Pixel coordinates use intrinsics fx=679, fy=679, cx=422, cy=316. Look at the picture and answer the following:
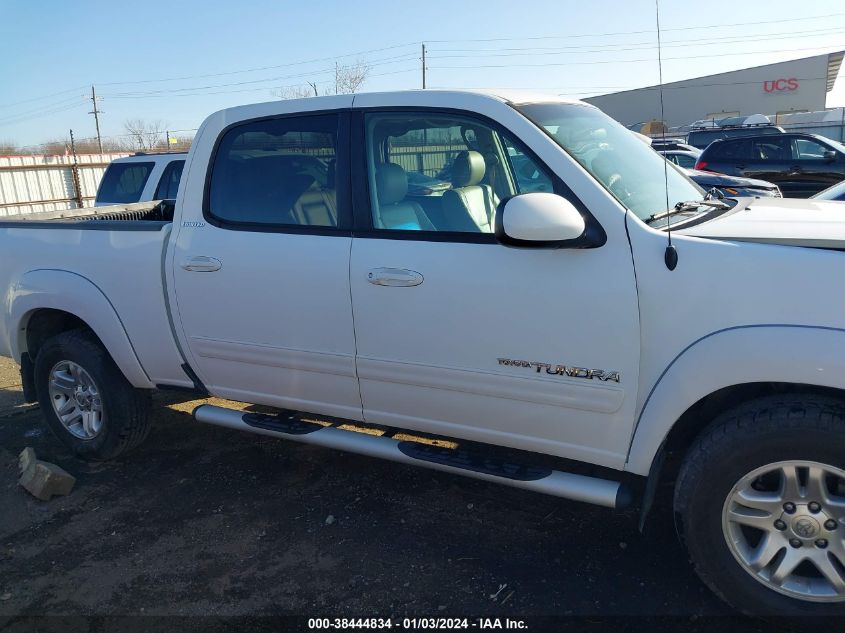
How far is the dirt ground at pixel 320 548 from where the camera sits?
115 inches

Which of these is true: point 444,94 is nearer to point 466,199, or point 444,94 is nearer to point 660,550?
point 466,199

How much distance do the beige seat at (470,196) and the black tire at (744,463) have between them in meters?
1.27

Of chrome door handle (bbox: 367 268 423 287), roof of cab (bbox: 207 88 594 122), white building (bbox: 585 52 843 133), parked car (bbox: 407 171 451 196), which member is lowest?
chrome door handle (bbox: 367 268 423 287)

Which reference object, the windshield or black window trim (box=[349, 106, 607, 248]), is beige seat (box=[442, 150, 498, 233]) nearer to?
black window trim (box=[349, 106, 607, 248])

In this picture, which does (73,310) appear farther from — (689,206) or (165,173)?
(165,173)

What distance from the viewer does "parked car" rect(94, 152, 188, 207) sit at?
30.3 feet

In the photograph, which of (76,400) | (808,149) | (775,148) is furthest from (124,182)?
(808,149)

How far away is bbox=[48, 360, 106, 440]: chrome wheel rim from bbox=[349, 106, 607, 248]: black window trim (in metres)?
2.23

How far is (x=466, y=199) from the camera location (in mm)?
3197

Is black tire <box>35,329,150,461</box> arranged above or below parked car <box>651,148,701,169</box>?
below

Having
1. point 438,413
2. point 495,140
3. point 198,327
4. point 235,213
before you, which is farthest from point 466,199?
point 198,327

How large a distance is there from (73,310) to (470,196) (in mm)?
2554

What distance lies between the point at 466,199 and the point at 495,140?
302 millimetres

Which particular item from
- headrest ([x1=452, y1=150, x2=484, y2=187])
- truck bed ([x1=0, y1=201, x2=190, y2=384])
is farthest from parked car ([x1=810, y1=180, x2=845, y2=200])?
truck bed ([x1=0, y1=201, x2=190, y2=384])
